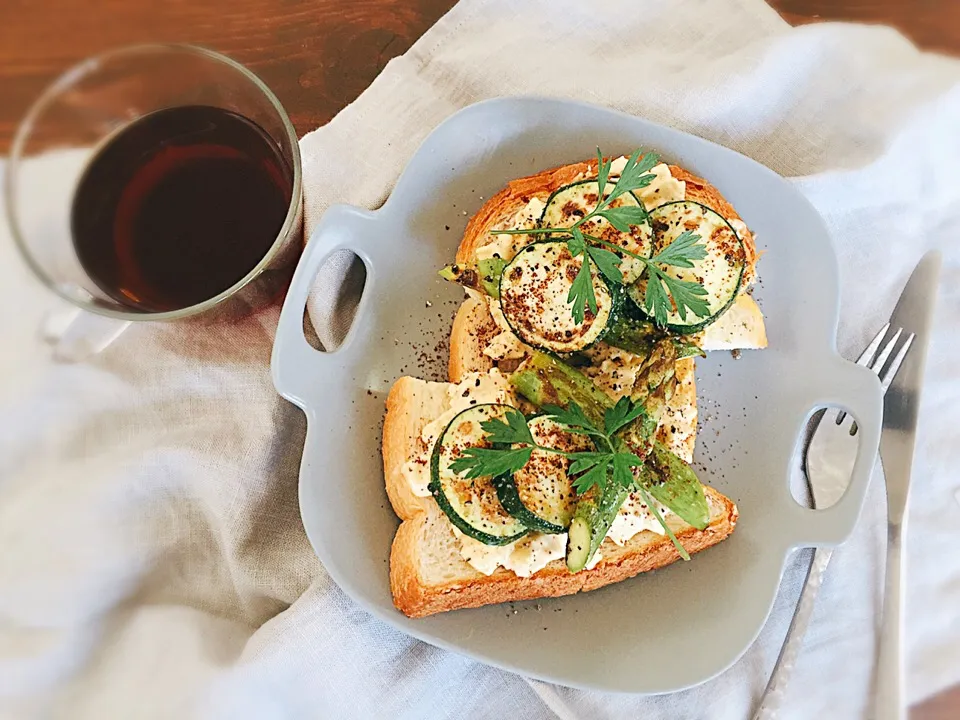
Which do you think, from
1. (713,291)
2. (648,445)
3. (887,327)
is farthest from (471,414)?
(887,327)

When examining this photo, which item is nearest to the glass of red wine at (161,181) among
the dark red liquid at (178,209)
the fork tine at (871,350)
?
the dark red liquid at (178,209)

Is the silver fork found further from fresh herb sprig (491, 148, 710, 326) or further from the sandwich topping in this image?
fresh herb sprig (491, 148, 710, 326)

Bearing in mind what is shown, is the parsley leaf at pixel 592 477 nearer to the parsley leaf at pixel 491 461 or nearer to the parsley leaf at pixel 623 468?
the parsley leaf at pixel 623 468

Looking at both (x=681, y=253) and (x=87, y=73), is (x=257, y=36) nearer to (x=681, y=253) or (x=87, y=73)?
(x=87, y=73)

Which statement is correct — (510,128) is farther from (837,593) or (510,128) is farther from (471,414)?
(837,593)

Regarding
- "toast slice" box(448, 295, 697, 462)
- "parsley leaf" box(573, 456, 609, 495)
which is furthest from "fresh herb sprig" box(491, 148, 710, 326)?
"parsley leaf" box(573, 456, 609, 495)

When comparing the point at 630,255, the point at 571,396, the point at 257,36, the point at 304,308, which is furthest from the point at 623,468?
the point at 257,36
